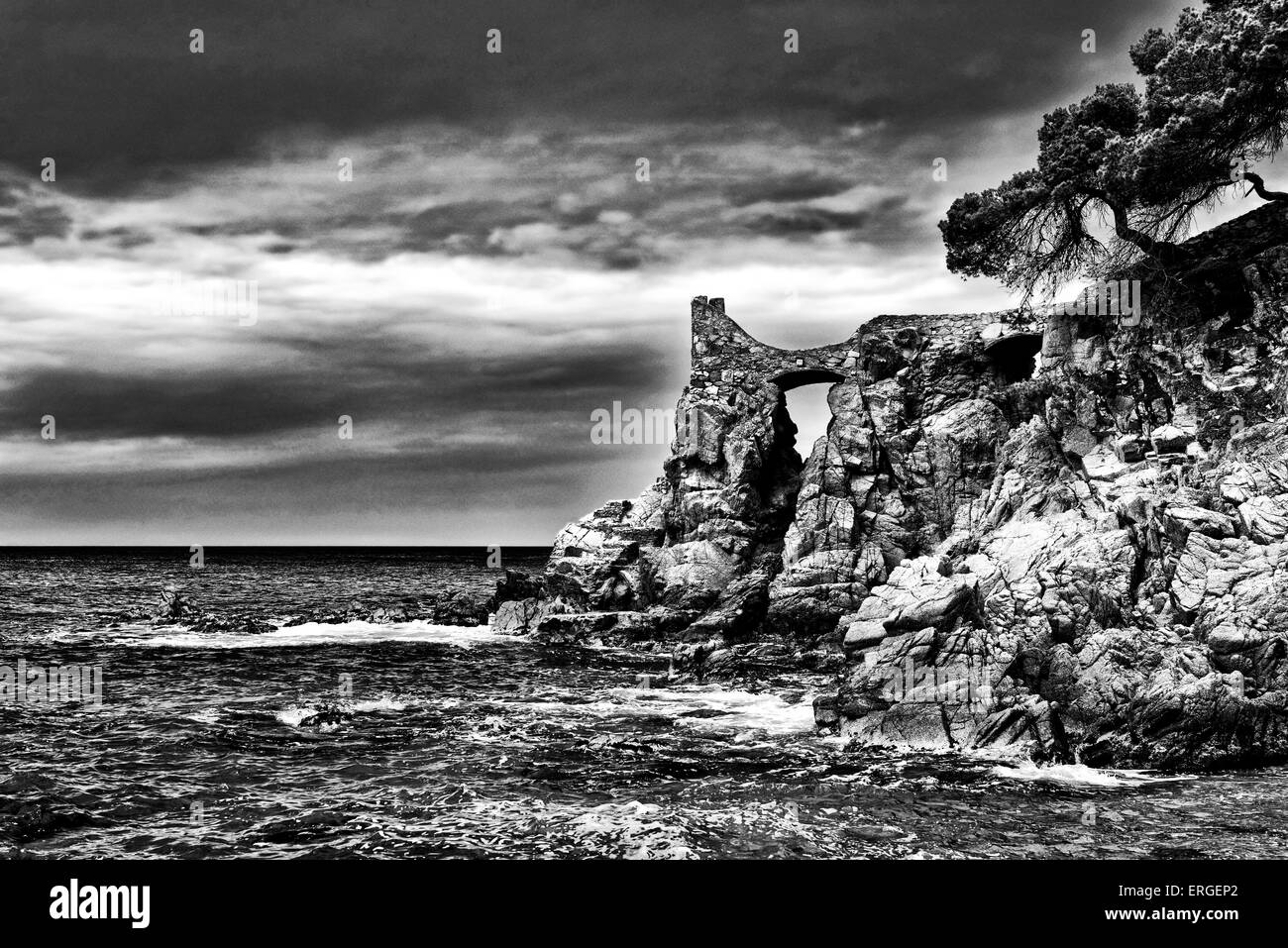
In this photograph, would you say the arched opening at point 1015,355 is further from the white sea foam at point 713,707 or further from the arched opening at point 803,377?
the white sea foam at point 713,707

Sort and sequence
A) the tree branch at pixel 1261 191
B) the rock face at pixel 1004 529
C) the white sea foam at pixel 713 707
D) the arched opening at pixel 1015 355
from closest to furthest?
the rock face at pixel 1004 529 < the white sea foam at pixel 713 707 < the tree branch at pixel 1261 191 < the arched opening at pixel 1015 355

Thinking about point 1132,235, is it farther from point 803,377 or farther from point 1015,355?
point 803,377

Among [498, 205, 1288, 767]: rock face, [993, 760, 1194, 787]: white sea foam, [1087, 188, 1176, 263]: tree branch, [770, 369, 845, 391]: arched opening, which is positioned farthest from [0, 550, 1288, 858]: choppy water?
[770, 369, 845, 391]: arched opening

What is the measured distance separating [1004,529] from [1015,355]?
17.2m

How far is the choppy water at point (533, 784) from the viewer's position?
1462 centimetres

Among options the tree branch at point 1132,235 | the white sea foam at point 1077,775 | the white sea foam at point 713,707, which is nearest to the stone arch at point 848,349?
the tree branch at point 1132,235

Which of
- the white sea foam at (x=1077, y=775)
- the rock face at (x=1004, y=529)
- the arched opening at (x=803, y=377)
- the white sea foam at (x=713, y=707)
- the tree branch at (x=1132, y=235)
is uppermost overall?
the tree branch at (x=1132, y=235)

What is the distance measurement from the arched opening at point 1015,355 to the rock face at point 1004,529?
18 cm

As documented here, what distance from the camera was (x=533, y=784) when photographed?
18000mm

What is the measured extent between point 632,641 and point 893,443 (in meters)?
15.6

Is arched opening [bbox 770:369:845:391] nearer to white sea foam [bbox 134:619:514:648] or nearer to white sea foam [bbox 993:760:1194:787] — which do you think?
white sea foam [bbox 134:619:514:648]

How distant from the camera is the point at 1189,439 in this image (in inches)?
1194
